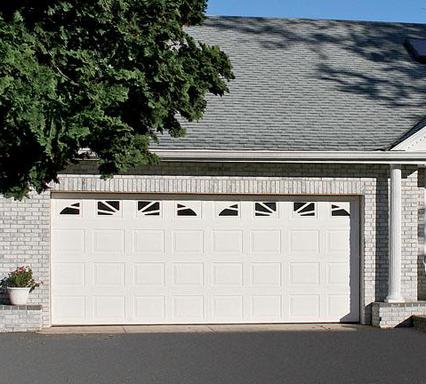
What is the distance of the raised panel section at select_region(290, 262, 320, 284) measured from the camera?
1582cm

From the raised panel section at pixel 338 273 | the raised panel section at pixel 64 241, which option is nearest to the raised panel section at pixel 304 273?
the raised panel section at pixel 338 273

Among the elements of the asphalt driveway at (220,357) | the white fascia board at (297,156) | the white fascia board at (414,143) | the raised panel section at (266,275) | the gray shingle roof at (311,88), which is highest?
the gray shingle roof at (311,88)

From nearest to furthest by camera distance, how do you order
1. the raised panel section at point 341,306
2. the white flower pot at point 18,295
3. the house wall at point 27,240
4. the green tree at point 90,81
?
the green tree at point 90,81
the white flower pot at point 18,295
the house wall at point 27,240
the raised panel section at point 341,306

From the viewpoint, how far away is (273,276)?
15789 millimetres

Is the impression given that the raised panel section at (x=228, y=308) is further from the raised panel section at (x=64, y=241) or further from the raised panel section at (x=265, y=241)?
the raised panel section at (x=64, y=241)

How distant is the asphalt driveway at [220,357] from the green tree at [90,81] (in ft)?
8.28

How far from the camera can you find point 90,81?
877 cm

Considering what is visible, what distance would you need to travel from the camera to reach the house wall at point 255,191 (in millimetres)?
15047

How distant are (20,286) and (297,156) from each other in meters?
4.67

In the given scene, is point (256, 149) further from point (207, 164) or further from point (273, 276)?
point (273, 276)

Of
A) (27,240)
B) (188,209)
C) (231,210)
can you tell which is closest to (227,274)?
(231,210)

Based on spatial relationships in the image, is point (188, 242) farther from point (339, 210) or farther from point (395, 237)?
point (395, 237)

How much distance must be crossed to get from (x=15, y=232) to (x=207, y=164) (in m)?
3.17

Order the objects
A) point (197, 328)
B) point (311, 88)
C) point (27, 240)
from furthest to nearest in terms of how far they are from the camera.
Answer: point (311, 88)
point (197, 328)
point (27, 240)
